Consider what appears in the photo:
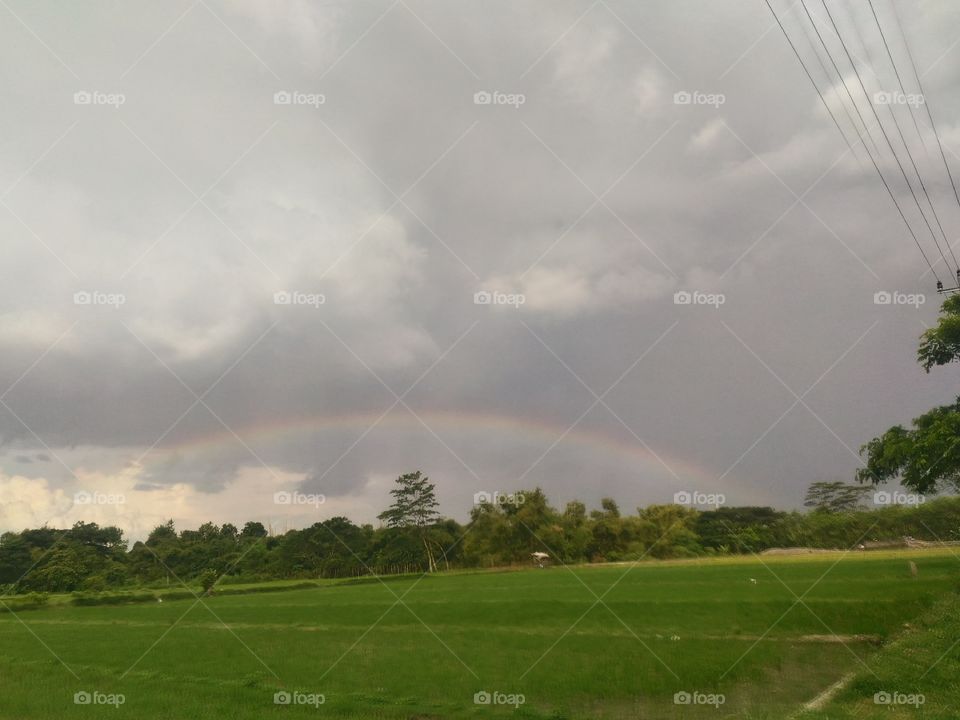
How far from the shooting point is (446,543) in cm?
8881

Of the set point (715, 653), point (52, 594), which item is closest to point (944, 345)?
point (715, 653)

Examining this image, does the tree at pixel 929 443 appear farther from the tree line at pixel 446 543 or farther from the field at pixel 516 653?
the tree line at pixel 446 543

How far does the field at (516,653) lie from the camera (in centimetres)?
1773

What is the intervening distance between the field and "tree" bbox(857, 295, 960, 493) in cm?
625

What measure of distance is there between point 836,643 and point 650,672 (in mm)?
10770

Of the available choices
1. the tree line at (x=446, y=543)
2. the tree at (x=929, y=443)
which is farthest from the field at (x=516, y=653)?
the tree line at (x=446, y=543)

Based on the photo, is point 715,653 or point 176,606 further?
point 176,606

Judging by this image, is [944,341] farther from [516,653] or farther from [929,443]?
[516,653]

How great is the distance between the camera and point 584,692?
1873 cm

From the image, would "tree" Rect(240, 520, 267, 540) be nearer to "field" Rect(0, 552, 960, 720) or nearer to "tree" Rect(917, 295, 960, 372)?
"field" Rect(0, 552, 960, 720)

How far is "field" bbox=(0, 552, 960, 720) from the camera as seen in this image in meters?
17.7

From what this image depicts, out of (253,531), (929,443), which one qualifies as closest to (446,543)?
(253,531)

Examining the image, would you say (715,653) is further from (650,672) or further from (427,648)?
(427,648)

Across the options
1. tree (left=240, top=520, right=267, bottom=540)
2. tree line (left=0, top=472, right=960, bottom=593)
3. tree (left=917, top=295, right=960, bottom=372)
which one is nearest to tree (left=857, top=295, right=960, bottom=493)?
tree (left=917, top=295, right=960, bottom=372)
